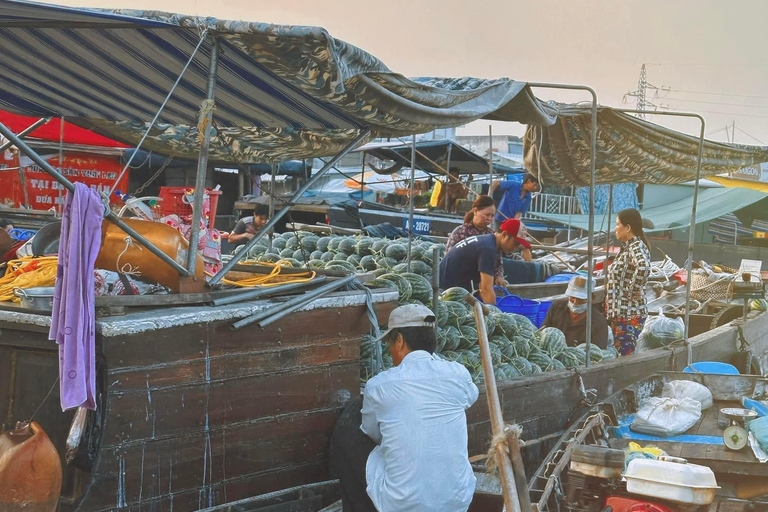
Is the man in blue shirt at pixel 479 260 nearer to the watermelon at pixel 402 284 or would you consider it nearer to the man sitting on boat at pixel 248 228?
the watermelon at pixel 402 284

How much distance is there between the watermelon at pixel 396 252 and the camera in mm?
8719

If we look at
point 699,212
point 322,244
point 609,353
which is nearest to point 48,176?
point 322,244

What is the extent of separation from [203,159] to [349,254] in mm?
5649

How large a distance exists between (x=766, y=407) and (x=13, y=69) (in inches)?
230

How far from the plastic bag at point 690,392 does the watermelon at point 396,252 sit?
11.6 feet

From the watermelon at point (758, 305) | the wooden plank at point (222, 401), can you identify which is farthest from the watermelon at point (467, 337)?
the watermelon at point (758, 305)

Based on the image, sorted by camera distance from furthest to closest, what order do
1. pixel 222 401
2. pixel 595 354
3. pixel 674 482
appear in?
pixel 595 354
pixel 674 482
pixel 222 401

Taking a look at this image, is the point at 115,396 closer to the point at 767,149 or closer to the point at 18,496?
the point at 18,496

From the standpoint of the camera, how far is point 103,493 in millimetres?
3309

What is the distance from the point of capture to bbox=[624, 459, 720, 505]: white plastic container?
3996 millimetres

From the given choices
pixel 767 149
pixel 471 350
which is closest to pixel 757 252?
pixel 767 149

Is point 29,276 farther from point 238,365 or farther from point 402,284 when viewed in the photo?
point 402,284

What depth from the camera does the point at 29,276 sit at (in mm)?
3801

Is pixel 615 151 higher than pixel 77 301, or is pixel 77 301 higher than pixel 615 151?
pixel 615 151
